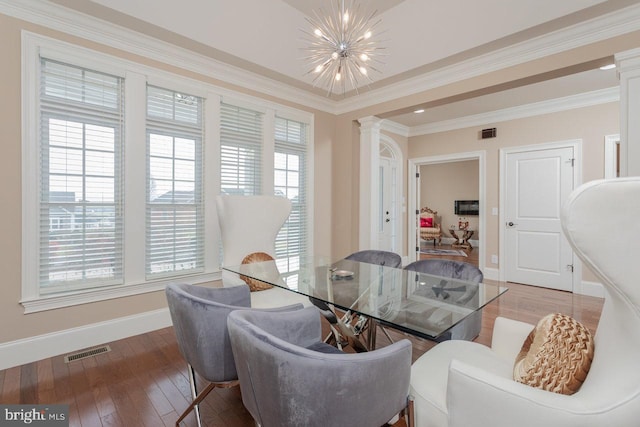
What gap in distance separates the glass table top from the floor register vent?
123 cm

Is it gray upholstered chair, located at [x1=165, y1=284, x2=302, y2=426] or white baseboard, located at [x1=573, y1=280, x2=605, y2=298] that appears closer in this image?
gray upholstered chair, located at [x1=165, y1=284, x2=302, y2=426]

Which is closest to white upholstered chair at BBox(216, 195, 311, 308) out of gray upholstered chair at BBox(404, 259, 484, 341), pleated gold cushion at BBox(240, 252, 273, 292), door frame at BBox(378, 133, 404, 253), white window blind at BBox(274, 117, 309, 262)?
pleated gold cushion at BBox(240, 252, 273, 292)

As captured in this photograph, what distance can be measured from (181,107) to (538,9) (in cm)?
326

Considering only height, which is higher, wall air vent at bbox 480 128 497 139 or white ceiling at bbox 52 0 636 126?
white ceiling at bbox 52 0 636 126

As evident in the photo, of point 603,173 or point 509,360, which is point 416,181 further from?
point 509,360

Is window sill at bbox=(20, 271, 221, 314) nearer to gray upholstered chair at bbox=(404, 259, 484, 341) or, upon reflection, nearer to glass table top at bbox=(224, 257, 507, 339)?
glass table top at bbox=(224, 257, 507, 339)

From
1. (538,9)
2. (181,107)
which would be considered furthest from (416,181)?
(181,107)

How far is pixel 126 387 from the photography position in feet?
6.61

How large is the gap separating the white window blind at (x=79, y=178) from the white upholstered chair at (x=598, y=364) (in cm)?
284

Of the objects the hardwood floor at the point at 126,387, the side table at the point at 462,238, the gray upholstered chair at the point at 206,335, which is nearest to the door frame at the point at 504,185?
the hardwood floor at the point at 126,387

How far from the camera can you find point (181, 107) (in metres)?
3.06

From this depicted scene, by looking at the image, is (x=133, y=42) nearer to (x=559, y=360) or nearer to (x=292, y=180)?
(x=292, y=180)

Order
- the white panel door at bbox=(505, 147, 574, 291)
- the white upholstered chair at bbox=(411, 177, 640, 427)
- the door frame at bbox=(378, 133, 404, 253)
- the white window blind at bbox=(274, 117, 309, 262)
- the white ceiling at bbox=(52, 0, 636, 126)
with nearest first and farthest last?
the white upholstered chair at bbox=(411, 177, 640, 427)
the white ceiling at bbox=(52, 0, 636, 126)
the white window blind at bbox=(274, 117, 309, 262)
the white panel door at bbox=(505, 147, 574, 291)
the door frame at bbox=(378, 133, 404, 253)

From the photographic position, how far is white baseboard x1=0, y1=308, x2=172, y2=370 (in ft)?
7.36
